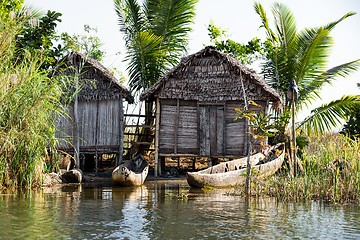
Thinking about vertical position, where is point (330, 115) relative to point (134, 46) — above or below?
below

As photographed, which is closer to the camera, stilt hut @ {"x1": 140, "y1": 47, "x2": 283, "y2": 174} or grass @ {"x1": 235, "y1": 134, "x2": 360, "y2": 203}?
grass @ {"x1": 235, "y1": 134, "x2": 360, "y2": 203}

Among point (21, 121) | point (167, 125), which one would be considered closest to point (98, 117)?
point (167, 125)

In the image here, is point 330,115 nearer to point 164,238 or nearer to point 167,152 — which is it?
point 167,152

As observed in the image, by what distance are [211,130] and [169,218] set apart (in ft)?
25.9

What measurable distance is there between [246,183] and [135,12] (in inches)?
434

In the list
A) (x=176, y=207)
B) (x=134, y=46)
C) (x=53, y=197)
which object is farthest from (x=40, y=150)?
(x=134, y=46)

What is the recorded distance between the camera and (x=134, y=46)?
15109 mm

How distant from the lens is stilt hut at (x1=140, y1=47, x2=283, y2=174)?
41.5ft

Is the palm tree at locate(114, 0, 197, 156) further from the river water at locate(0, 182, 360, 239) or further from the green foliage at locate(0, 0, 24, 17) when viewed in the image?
the river water at locate(0, 182, 360, 239)

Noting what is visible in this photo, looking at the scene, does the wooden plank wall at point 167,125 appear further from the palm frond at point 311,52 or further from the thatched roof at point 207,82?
the palm frond at point 311,52

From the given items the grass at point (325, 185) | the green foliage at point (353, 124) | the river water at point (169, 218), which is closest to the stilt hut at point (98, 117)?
the river water at point (169, 218)

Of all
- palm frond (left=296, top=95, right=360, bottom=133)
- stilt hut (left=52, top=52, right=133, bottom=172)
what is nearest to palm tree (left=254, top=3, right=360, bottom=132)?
palm frond (left=296, top=95, right=360, bottom=133)

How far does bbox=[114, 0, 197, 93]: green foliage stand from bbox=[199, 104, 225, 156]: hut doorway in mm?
3679

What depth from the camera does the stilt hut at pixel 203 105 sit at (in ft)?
41.5
